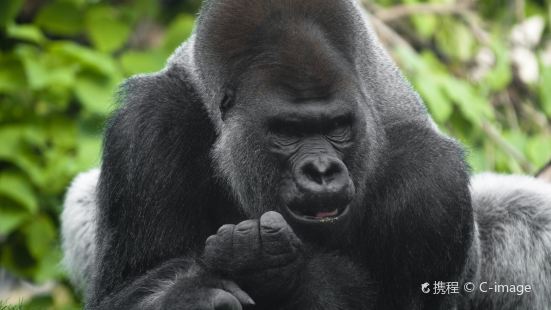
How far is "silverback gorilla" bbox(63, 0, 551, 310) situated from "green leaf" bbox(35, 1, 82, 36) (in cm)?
369

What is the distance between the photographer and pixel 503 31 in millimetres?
9562

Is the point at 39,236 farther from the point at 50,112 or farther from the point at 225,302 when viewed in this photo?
the point at 225,302

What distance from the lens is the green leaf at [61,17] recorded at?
8273 millimetres

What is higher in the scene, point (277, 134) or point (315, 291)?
point (277, 134)

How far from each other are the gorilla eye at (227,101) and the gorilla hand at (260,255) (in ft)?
2.16

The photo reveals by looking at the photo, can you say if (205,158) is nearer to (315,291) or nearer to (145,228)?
(145,228)

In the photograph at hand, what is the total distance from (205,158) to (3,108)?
13.4 feet

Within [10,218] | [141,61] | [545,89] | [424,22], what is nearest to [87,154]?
[10,218]

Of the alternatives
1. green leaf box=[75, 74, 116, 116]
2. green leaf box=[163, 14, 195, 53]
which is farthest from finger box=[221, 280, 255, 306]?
green leaf box=[163, 14, 195, 53]

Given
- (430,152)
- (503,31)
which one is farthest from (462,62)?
(430,152)

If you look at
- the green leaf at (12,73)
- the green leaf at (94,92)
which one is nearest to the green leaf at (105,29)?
the green leaf at (94,92)

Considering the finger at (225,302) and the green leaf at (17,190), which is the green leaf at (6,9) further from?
the finger at (225,302)

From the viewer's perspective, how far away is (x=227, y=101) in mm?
4230

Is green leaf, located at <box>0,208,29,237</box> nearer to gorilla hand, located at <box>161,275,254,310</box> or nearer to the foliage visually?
the foliage
